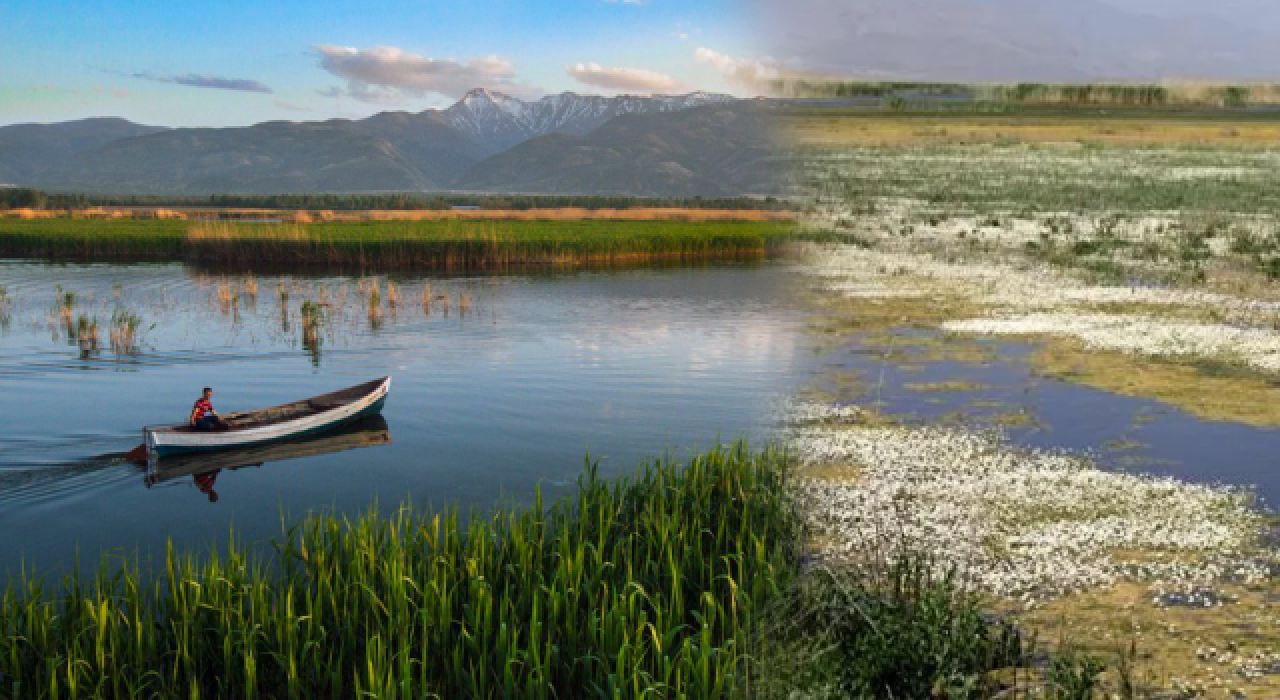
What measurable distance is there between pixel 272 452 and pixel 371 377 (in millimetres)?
4433

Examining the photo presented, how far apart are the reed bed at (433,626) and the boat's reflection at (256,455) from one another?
5.47m

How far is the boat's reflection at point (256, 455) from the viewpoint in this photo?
40.6 feet

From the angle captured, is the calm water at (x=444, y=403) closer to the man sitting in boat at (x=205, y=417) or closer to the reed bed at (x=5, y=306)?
the reed bed at (x=5, y=306)

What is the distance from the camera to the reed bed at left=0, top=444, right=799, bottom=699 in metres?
5.36

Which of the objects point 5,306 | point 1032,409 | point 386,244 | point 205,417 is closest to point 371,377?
point 205,417

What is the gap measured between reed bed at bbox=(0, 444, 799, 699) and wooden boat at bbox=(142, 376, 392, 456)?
5.77 m

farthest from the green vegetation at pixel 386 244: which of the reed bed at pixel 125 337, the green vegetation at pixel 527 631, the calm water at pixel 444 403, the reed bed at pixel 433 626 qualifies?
the green vegetation at pixel 527 631

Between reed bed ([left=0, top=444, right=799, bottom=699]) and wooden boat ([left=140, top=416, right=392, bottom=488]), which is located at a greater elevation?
reed bed ([left=0, top=444, right=799, bottom=699])

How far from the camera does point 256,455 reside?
522 inches

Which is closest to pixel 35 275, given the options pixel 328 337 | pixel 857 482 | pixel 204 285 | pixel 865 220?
pixel 204 285

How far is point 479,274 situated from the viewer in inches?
1368

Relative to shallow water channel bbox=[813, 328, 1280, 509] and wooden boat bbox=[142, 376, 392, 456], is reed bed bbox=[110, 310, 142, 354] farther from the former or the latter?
shallow water channel bbox=[813, 328, 1280, 509]

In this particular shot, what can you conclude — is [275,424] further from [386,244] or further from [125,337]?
[386,244]

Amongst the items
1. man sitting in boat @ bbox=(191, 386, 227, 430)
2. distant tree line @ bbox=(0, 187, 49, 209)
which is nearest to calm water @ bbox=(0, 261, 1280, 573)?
man sitting in boat @ bbox=(191, 386, 227, 430)
